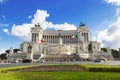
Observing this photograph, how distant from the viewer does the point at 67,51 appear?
138375 mm

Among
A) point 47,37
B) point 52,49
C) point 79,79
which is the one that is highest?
point 47,37

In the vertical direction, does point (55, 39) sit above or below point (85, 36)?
below

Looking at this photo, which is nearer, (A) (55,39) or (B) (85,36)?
(B) (85,36)

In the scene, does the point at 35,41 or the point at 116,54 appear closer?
the point at 116,54

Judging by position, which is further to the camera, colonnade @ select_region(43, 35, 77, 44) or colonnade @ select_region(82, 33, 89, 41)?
colonnade @ select_region(43, 35, 77, 44)

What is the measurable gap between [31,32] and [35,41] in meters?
10.5

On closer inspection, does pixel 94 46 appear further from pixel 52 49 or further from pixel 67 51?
pixel 52 49

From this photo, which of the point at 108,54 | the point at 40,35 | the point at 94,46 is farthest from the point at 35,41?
the point at 108,54

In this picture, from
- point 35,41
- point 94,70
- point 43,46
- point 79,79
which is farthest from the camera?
point 35,41

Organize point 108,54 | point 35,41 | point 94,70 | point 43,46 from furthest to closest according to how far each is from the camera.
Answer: point 35,41, point 43,46, point 108,54, point 94,70

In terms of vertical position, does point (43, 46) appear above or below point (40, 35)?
below

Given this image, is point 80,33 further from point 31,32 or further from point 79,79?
point 79,79

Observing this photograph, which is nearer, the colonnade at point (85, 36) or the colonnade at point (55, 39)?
the colonnade at point (85, 36)

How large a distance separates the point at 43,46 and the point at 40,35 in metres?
20.9
